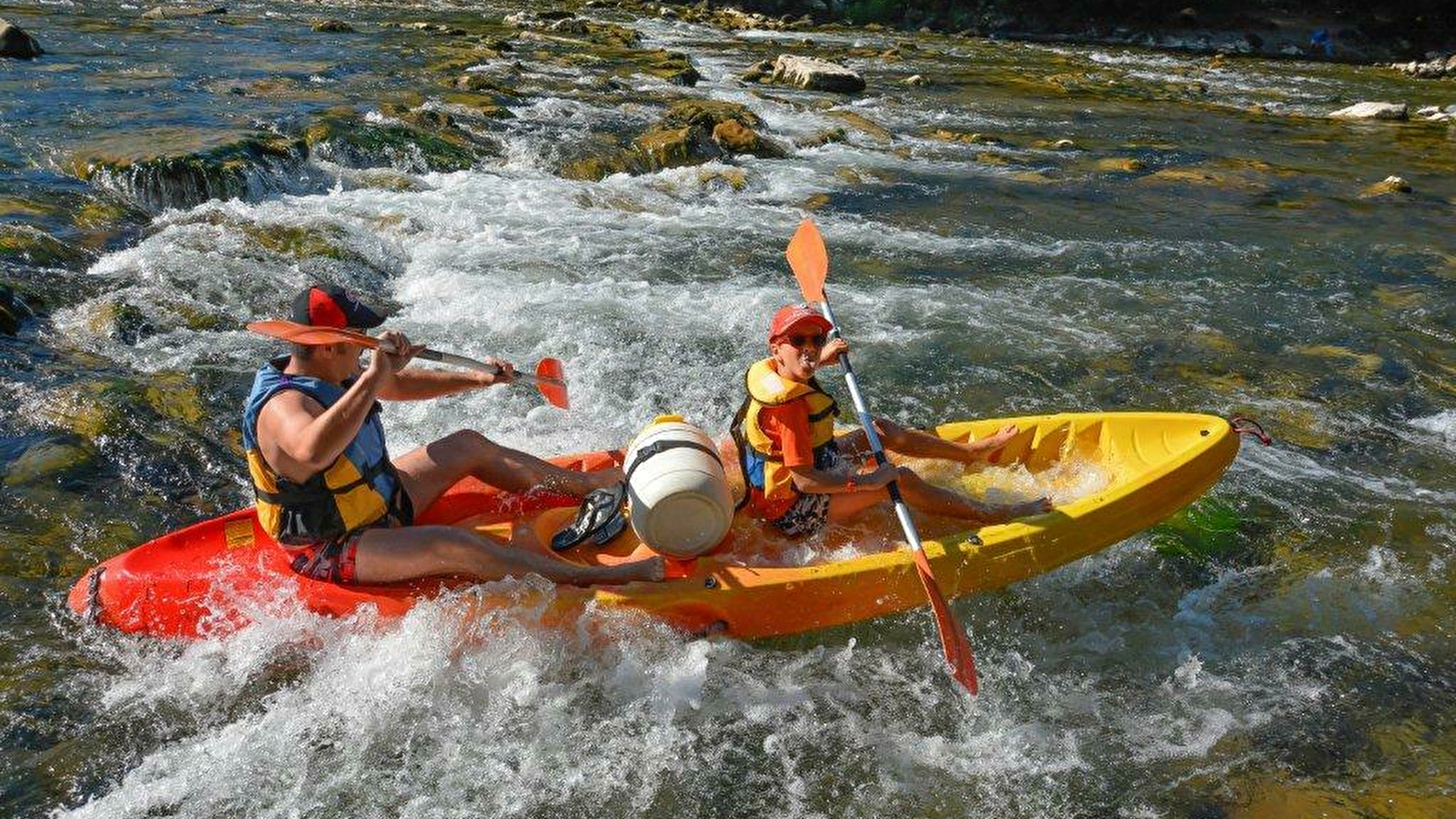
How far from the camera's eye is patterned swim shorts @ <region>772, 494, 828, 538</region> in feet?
14.3

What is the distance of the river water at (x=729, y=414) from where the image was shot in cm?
360

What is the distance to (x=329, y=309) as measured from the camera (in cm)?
356

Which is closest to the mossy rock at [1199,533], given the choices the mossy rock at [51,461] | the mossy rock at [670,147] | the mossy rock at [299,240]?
the mossy rock at [51,461]

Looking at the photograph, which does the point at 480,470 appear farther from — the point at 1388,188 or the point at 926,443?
the point at 1388,188

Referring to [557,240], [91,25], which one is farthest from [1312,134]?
[91,25]

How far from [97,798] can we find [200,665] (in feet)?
2.01

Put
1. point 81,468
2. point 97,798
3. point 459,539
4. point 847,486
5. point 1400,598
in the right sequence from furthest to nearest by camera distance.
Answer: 1. point 81,468
2. point 1400,598
3. point 847,486
4. point 459,539
5. point 97,798

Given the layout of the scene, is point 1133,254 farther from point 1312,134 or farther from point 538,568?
point 1312,134

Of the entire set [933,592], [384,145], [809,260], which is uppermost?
[809,260]

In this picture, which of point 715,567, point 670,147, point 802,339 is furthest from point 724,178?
point 715,567

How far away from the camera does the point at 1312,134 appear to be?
15469mm

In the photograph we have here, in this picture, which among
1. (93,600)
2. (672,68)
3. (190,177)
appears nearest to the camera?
(93,600)

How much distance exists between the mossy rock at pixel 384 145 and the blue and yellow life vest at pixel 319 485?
7.19 metres

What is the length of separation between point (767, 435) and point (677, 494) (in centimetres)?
54
